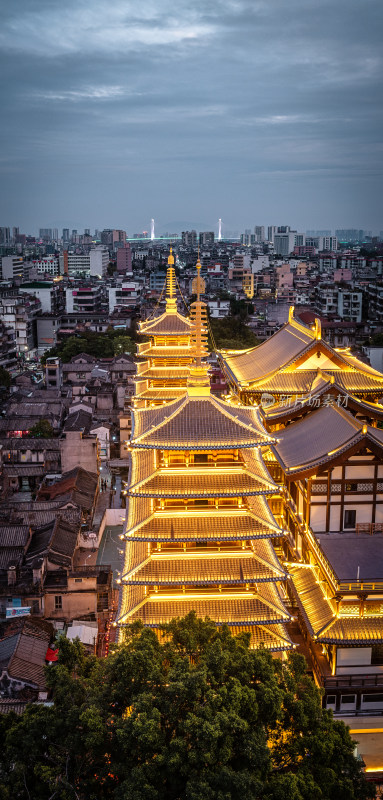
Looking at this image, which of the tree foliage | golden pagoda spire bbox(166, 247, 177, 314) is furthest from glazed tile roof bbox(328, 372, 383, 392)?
the tree foliage

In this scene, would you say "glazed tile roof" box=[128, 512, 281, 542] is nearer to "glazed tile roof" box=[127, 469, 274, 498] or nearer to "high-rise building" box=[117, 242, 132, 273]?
"glazed tile roof" box=[127, 469, 274, 498]

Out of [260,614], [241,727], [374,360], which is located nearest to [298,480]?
[260,614]

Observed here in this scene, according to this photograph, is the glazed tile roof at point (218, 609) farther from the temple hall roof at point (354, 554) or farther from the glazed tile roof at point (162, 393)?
the glazed tile roof at point (162, 393)

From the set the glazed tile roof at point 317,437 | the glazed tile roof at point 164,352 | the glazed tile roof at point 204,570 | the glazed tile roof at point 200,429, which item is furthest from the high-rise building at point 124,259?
the glazed tile roof at point 204,570

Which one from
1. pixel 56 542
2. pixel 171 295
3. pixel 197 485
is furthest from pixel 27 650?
pixel 171 295

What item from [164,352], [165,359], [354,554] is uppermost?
[164,352]

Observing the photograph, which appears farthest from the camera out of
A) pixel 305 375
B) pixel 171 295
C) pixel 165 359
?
pixel 171 295

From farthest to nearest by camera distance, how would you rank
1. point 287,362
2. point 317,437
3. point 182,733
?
point 287,362
point 317,437
point 182,733

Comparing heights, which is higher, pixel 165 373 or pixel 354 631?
pixel 165 373

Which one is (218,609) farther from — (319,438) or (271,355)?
(271,355)
